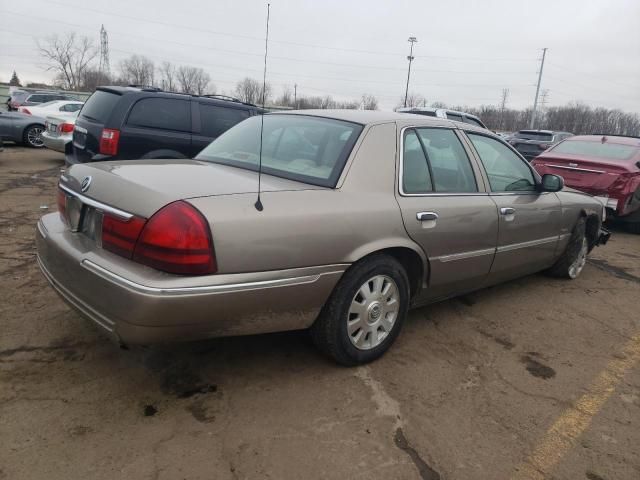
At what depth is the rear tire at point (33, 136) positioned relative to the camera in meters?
14.0

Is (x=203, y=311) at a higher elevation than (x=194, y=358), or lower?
higher

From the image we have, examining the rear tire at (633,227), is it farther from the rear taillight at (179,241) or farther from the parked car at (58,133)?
the parked car at (58,133)

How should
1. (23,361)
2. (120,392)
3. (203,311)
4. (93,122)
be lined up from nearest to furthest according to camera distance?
1. (203,311)
2. (120,392)
3. (23,361)
4. (93,122)

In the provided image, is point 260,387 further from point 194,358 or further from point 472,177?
point 472,177

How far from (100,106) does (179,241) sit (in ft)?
17.1

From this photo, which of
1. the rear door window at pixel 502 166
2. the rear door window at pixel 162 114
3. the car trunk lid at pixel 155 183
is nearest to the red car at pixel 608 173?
the rear door window at pixel 502 166

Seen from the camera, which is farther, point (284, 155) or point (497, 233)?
point (497, 233)

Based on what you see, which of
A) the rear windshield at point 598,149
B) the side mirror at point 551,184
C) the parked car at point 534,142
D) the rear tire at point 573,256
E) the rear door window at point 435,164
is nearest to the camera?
the rear door window at point 435,164

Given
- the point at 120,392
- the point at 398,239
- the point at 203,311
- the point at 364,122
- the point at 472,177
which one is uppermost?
Answer: the point at 364,122

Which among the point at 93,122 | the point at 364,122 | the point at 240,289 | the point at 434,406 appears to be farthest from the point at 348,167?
the point at 93,122

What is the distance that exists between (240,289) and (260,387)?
72cm

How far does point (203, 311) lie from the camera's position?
7.41 feet

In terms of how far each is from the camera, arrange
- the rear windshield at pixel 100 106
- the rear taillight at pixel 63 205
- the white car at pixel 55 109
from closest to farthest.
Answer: the rear taillight at pixel 63 205 → the rear windshield at pixel 100 106 → the white car at pixel 55 109

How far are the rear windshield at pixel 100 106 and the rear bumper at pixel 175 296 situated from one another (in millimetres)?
4198
